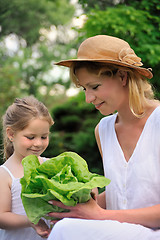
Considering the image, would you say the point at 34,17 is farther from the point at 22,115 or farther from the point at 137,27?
the point at 22,115

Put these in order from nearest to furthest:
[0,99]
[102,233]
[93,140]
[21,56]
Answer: [102,233] → [93,140] → [0,99] → [21,56]

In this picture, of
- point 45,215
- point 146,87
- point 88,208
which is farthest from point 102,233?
point 146,87

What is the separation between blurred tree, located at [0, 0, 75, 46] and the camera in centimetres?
1717

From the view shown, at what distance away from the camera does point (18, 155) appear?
2947 millimetres

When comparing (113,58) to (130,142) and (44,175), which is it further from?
(44,175)

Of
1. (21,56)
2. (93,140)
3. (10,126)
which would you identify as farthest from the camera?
(21,56)

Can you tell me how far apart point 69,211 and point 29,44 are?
19067mm

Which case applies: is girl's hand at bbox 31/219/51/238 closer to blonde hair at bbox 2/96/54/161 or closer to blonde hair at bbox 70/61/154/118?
blonde hair at bbox 2/96/54/161

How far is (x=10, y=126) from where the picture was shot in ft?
9.82

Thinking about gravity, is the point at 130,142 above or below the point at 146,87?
below

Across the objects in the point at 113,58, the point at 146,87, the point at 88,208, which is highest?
the point at 113,58

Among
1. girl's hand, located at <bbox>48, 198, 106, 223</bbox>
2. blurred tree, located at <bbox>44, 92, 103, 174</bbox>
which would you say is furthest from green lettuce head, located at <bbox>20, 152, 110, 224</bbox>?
blurred tree, located at <bbox>44, 92, 103, 174</bbox>

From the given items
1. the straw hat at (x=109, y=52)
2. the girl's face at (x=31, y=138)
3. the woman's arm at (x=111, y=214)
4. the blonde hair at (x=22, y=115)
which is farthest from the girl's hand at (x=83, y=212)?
the straw hat at (x=109, y=52)

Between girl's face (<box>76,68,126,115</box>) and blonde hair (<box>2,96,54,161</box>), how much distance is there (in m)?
0.52
